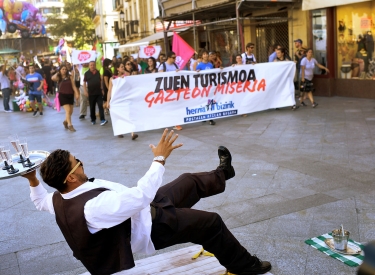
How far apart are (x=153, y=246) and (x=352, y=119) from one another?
7345 mm

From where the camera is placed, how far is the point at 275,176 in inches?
221

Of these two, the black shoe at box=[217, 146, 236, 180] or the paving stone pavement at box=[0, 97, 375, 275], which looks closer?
the black shoe at box=[217, 146, 236, 180]

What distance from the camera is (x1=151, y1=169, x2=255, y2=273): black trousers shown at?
9.27 feet

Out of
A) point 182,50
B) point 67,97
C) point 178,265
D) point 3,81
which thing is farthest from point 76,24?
point 178,265

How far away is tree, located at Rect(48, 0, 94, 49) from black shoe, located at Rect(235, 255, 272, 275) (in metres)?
43.4

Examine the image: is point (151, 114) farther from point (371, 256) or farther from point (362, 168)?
point (371, 256)

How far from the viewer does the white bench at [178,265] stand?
3.35 m

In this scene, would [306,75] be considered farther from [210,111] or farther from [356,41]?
[210,111]

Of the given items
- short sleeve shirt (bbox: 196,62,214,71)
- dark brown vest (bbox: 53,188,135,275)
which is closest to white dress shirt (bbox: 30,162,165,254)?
dark brown vest (bbox: 53,188,135,275)

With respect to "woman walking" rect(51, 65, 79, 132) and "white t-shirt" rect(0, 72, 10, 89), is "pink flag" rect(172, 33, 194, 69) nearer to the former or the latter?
"woman walking" rect(51, 65, 79, 132)

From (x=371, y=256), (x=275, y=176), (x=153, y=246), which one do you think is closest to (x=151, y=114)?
(x=275, y=176)

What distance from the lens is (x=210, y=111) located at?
9820 mm

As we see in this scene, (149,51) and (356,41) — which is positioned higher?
(149,51)

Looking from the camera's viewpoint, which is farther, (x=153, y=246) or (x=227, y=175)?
(x=227, y=175)
